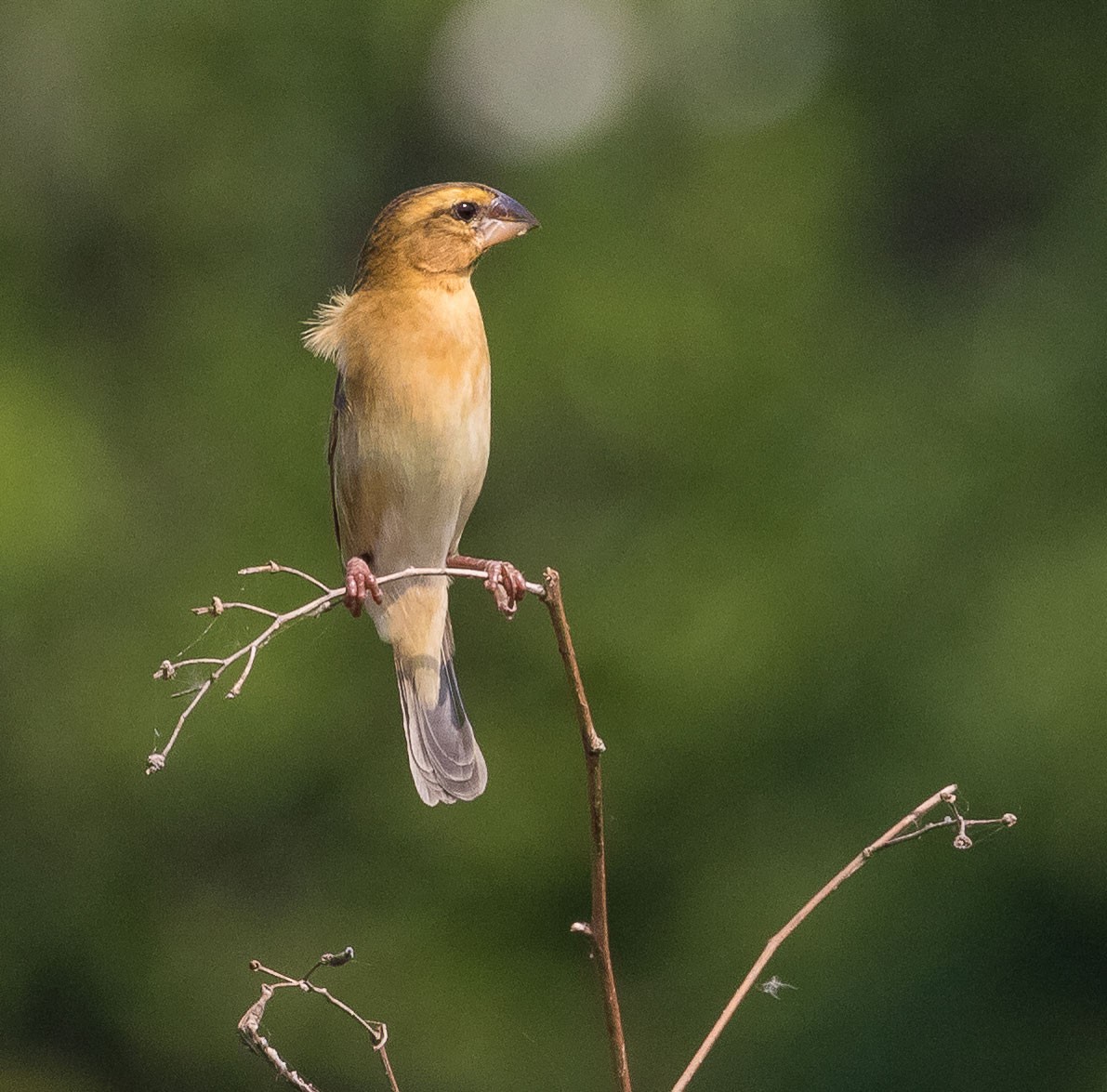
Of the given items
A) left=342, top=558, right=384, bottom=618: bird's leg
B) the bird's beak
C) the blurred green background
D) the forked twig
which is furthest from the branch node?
the blurred green background

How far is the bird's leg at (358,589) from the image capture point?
2.95 meters

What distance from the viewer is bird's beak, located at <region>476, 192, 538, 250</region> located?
3174 mm

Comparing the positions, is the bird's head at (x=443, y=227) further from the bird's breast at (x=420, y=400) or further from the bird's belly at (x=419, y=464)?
the bird's belly at (x=419, y=464)

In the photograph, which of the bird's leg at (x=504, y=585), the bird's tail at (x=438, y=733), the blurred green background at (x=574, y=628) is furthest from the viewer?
the blurred green background at (x=574, y=628)

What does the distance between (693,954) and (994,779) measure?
176cm

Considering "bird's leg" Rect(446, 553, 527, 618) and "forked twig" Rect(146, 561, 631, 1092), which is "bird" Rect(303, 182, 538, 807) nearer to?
"bird's leg" Rect(446, 553, 527, 618)

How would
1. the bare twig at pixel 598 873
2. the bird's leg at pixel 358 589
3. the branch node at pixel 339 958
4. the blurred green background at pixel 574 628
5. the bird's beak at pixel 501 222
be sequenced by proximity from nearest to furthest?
1. the bare twig at pixel 598 873
2. the branch node at pixel 339 958
3. the bird's leg at pixel 358 589
4. the bird's beak at pixel 501 222
5. the blurred green background at pixel 574 628

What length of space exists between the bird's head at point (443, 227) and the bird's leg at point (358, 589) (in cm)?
50

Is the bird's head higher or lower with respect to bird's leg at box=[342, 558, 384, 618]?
higher

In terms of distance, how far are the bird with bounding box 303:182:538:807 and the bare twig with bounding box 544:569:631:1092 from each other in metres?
1.07

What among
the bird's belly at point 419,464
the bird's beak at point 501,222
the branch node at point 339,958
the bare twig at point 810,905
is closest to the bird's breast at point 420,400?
the bird's belly at point 419,464

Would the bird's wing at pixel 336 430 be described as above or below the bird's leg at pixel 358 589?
above

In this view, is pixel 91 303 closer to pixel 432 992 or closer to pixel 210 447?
pixel 210 447

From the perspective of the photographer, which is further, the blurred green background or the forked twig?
the blurred green background
